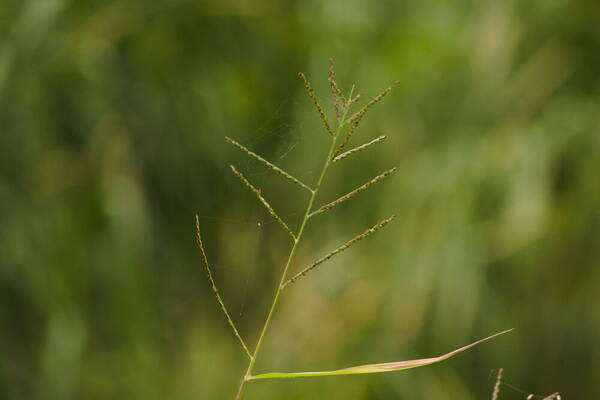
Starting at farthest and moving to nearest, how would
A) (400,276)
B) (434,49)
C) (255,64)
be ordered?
(255,64) → (434,49) → (400,276)

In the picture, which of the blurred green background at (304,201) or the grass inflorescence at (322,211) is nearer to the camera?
the grass inflorescence at (322,211)

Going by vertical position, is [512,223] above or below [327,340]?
above

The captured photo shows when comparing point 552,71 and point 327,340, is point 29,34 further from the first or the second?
point 552,71

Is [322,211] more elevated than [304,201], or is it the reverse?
[304,201]

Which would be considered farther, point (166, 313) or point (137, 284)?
point (166, 313)

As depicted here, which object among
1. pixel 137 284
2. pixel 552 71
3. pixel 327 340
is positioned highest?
pixel 552 71

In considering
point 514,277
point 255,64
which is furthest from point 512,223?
point 255,64

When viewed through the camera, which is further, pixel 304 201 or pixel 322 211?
pixel 304 201

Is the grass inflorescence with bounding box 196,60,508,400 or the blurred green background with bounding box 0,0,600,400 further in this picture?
the blurred green background with bounding box 0,0,600,400
